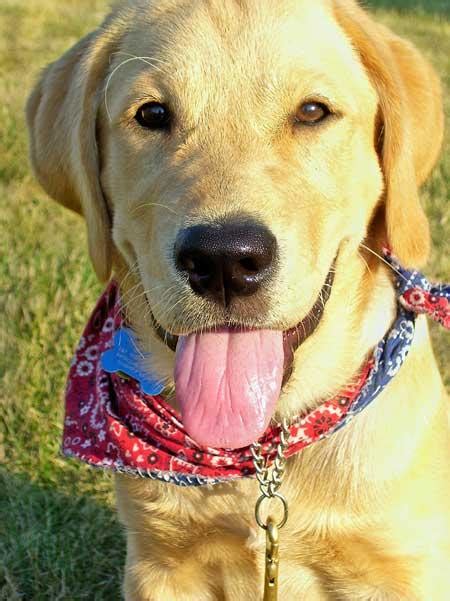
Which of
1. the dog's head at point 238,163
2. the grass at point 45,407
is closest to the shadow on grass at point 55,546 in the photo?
the grass at point 45,407

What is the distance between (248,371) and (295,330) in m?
0.20

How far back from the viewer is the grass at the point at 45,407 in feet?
13.7

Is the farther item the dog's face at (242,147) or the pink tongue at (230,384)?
the pink tongue at (230,384)

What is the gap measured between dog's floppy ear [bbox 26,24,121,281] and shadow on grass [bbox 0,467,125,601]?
1.57 meters

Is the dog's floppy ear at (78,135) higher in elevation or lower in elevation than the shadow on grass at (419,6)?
higher

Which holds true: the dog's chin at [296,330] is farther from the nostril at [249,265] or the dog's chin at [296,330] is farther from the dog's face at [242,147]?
the nostril at [249,265]

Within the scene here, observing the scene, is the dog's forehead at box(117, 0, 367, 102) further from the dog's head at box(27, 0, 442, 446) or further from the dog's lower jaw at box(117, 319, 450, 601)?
the dog's lower jaw at box(117, 319, 450, 601)

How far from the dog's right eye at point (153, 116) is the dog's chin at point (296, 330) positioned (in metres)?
0.56

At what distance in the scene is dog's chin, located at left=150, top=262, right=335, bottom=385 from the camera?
2.84m

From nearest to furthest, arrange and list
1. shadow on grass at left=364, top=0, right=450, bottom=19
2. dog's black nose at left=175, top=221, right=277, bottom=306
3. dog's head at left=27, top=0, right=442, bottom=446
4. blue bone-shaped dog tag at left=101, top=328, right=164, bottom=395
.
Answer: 1. dog's black nose at left=175, top=221, right=277, bottom=306
2. dog's head at left=27, top=0, right=442, bottom=446
3. blue bone-shaped dog tag at left=101, top=328, right=164, bottom=395
4. shadow on grass at left=364, top=0, right=450, bottom=19

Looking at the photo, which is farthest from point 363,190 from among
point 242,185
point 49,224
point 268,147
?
point 49,224

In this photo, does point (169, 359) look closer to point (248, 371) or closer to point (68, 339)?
point (248, 371)

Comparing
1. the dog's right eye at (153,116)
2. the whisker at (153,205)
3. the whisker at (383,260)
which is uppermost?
the dog's right eye at (153,116)

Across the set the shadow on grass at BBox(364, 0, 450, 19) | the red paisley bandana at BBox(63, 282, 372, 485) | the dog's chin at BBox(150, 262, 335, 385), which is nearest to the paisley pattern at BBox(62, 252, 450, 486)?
the red paisley bandana at BBox(63, 282, 372, 485)
